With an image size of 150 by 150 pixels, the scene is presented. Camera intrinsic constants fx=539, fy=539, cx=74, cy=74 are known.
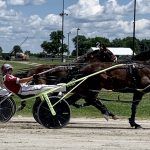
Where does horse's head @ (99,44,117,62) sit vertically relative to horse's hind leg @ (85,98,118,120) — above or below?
above

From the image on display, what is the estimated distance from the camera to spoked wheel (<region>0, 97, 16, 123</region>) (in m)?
13.5

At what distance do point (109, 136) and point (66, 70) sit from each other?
3886mm

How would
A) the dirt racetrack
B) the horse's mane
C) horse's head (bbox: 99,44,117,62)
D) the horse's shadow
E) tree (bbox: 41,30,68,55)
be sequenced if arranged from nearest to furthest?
the dirt racetrack → the horse's shadow → the horse's mane → horse's head (bbox: 99,44,117,62) → tree (bbox: 41,30,68,55)

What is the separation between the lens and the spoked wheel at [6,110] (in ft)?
44.3

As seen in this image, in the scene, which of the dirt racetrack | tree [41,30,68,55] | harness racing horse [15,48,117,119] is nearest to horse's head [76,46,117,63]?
harness racing horse [15,48,117,119]

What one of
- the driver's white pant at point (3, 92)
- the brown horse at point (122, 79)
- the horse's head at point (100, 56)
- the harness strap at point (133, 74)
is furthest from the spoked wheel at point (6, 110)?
the harness strap at point (133, 74)

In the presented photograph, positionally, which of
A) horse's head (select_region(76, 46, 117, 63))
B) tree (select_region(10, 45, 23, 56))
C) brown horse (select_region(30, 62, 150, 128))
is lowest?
brown horse (select_region(30, 62, 150, 128))

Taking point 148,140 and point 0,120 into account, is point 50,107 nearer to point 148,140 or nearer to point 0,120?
point 0,120

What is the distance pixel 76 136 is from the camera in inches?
447

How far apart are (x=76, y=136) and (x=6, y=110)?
9.31 ft

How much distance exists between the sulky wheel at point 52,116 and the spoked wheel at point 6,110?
1.19m

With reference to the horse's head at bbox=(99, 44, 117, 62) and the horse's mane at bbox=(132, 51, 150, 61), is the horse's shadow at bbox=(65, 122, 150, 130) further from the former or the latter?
the horse's head at bbox=(99, 44, 117, 62)

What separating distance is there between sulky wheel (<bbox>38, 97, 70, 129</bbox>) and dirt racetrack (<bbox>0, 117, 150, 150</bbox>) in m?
0.17

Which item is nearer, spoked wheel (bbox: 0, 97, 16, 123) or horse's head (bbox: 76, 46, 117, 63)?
spoked wheel (bbox: 0, 97, 16, 123)
